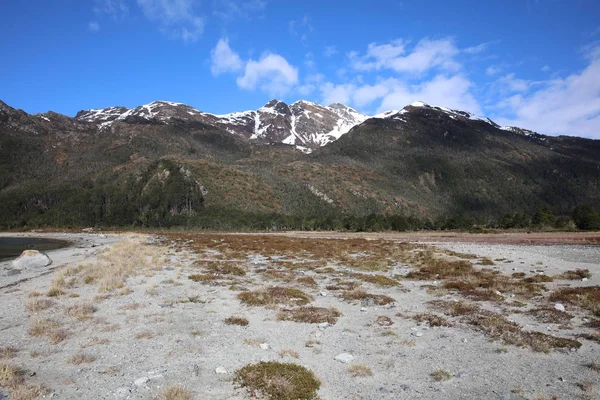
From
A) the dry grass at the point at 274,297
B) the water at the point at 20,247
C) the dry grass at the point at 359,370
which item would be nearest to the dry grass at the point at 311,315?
the dry grass at the point at 274,297

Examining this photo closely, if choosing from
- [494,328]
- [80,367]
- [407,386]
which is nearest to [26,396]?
[80,367]

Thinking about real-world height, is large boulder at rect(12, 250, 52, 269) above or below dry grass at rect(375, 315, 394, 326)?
below

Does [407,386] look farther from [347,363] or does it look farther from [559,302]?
[559,302]

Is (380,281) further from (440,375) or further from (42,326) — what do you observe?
(42,326)

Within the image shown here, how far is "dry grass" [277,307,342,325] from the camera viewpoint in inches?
490

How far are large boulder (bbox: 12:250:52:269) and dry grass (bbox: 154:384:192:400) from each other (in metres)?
29.1

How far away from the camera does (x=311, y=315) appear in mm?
12883

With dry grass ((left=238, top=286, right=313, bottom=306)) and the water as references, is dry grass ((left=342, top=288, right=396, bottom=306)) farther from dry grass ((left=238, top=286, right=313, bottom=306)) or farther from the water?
the water

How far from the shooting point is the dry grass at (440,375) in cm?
780

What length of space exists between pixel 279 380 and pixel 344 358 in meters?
2.21

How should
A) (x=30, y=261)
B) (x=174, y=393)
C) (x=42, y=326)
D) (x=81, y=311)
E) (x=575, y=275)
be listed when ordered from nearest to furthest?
1. (x=174, y=393)
2. (x=42, y=326)
3. (x=81, y=311)
4. (x=575, y=275)
5. (x=30, y=261)

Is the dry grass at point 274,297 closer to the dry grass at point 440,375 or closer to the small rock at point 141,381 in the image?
the small rock at point 141,381

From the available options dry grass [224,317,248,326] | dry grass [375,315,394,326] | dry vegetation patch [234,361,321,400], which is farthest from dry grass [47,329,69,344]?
dry grass [375,315,394,326]

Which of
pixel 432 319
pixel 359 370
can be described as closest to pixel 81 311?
pixel 359 370
